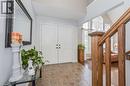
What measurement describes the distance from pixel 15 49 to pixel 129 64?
1991 millimetres

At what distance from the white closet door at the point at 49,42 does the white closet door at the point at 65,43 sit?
274 mm

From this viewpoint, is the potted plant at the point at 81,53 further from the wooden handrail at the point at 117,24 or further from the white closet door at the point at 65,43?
the wooden handrail at the point at 117,24

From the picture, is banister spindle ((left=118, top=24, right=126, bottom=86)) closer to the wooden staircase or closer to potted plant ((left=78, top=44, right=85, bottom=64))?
the wooden staircase

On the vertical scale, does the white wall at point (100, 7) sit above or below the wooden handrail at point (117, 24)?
above

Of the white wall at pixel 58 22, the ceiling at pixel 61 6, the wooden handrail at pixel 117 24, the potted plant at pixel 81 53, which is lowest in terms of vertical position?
the potted plant at pixel 81 53

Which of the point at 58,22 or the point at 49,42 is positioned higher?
the point at 58,22

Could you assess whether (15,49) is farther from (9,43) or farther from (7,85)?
(7,85)

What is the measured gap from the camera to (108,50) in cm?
101

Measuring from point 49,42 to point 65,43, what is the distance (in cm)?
86

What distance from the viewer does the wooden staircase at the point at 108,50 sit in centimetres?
86

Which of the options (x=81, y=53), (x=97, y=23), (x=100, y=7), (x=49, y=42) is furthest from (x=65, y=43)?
(x=97, y=23)

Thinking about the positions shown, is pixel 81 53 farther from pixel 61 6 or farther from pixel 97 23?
pixel 97 23

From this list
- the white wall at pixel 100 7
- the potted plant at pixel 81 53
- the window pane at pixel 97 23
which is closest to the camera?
the white wall at pixel 100 7

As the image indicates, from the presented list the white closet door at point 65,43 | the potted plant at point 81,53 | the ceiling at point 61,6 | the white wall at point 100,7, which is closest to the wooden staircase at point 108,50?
the white wall at point 100,7
